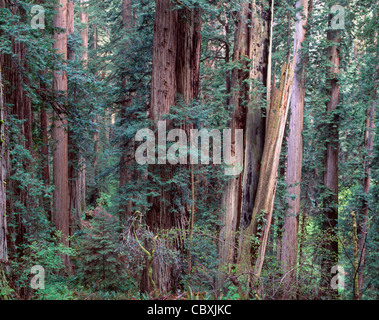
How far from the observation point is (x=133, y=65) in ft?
29.5

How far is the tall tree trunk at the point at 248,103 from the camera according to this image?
765 cm

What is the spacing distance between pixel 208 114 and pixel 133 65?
2828 millimetres

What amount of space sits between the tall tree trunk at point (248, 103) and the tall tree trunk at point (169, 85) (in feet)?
3.79

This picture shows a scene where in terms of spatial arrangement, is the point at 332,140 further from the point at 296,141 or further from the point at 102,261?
the point at 102,261

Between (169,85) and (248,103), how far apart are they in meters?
1.98

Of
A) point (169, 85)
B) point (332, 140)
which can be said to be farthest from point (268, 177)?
point (332, 140)

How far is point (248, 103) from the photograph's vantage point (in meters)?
7.70

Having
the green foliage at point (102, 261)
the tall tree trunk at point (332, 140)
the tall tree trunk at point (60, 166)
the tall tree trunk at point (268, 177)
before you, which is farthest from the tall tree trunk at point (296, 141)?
the tall tree trunk at point (60, 166)

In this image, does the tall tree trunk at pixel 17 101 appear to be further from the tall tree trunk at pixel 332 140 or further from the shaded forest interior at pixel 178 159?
the tall tree trunk at pixel 332 140

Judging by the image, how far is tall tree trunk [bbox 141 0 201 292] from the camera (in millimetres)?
7133

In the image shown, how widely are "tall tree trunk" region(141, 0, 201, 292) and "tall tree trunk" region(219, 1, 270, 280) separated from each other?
1.15 m

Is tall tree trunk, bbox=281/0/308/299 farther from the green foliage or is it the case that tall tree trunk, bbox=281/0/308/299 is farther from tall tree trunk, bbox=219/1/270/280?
the green foliage
